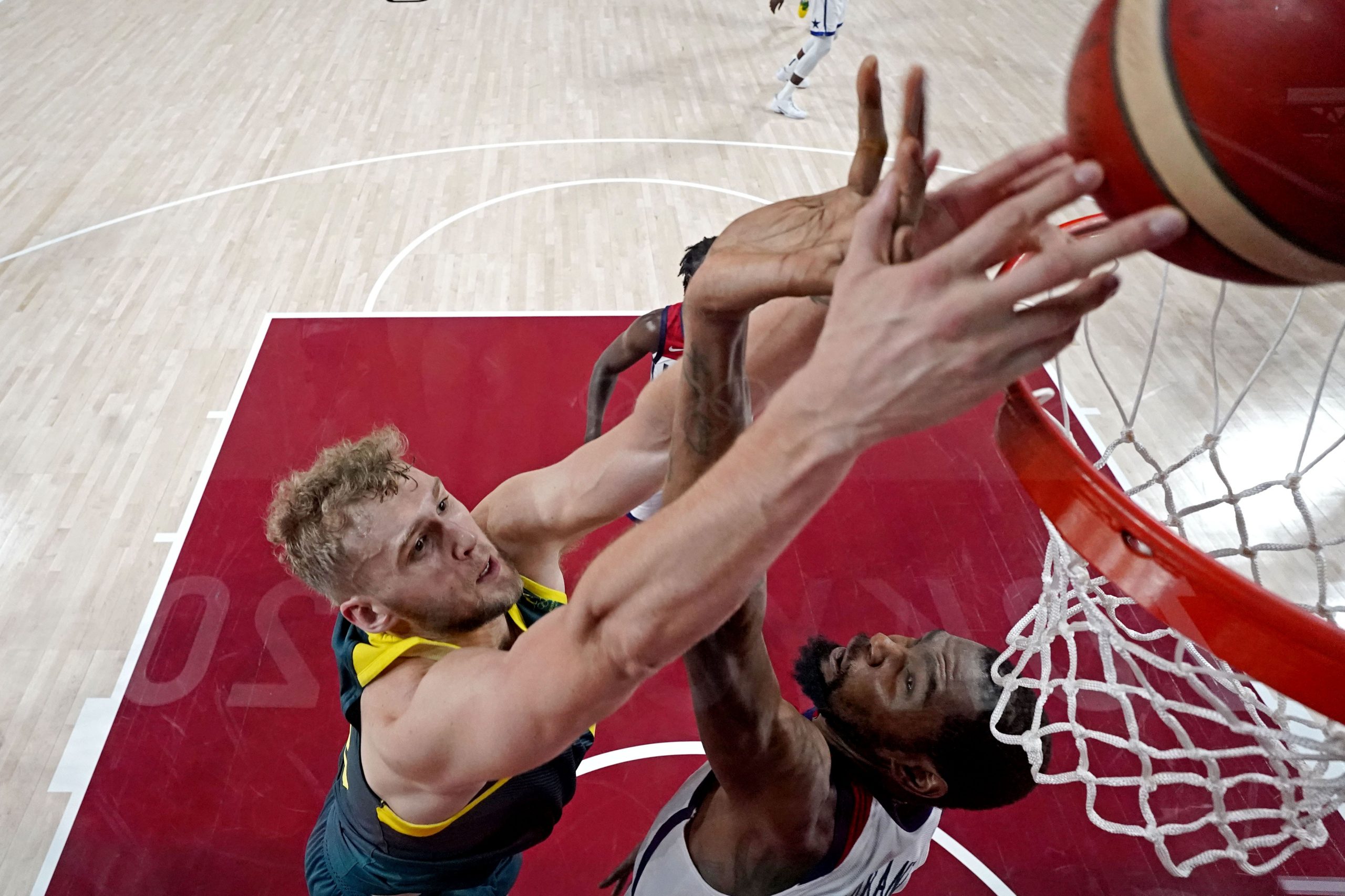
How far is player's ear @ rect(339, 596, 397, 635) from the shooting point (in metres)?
1.93

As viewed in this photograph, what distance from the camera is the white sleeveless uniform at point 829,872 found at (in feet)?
5.67

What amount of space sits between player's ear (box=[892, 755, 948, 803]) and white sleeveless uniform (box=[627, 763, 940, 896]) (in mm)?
80

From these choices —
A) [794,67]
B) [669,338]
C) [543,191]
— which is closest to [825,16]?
[794,67]

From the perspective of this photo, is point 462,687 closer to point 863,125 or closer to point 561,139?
point 863,125

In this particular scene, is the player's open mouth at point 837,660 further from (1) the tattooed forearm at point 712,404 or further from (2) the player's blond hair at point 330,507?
(2) the player's blond hair at point 330,507

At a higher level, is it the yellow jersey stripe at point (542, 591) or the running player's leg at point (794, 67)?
the yellow jersey stripe at point (542, 591)

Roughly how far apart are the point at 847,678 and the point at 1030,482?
0.65 m

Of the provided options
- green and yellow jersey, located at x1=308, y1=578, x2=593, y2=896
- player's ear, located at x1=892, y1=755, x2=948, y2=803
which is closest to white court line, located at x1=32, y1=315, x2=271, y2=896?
green and yellow jersey, located at x1=308, y1=578, x2=593, y2=896

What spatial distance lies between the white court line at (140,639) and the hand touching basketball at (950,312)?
3.06 metres

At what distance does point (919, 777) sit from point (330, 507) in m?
1.23

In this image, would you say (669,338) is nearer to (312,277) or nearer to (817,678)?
(817,678)

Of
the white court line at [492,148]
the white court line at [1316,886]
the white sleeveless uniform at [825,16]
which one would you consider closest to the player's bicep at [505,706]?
the white court line at [1316,886]

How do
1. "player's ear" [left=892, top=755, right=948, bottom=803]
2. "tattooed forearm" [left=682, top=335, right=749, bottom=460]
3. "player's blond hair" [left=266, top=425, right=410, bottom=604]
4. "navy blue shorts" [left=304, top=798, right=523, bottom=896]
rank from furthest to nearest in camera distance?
"navy blue shorts" [left=304, top=798, right=523, bottom=896], "player's blond hair" [left=266, top=425, right=410, bottom=604], "player's ear" [left=892, top=755, right=948, bottom=803], "tattooed forearm" [left=682, top=335, right=749, bottom=460]

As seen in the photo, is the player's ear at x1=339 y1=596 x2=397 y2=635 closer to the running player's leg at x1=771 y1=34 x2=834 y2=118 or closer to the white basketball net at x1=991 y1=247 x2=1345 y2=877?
the white basketball net at x1=991 y1=247 x2=1345 y2=877
